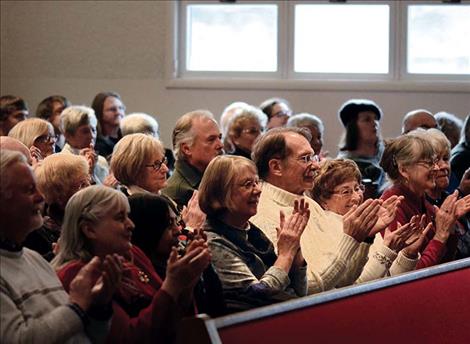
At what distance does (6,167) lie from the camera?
10.3ft

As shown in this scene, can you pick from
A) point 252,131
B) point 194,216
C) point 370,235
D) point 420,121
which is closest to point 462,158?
point 420,121

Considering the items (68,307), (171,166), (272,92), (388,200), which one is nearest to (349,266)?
(388,200)

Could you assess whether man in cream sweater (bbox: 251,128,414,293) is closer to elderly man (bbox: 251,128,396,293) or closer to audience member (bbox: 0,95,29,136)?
elderly man (bbox: 251,128,396,293)

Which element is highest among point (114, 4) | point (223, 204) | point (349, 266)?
point (114, 4)

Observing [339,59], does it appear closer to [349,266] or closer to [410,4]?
[410,4]

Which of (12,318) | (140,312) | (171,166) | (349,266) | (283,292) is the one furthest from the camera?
(171,166)

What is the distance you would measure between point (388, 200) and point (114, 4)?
5.66 meters

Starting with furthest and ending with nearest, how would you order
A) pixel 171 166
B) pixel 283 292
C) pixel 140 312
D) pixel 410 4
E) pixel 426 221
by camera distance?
pixel 410 4 → pixel 171 166 → pixel 426 221 → pixel 283 292 → pixel 140 312

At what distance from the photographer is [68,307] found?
9.98ft

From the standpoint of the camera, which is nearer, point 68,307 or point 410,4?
point 68,307

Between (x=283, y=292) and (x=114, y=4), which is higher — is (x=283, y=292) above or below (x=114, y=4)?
below

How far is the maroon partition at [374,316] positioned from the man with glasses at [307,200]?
548mm

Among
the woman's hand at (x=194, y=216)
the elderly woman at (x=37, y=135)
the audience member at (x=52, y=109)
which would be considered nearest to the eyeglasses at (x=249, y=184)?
the woman's hand at (x=194, y=216)

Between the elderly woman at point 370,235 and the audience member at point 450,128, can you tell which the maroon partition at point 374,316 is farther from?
the audience member at point 450,128
